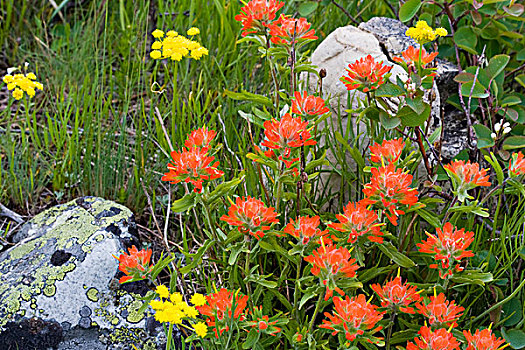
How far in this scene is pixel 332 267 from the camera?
1216 mm

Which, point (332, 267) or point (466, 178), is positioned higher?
point (466, 178)

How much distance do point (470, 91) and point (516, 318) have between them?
0.81 meters

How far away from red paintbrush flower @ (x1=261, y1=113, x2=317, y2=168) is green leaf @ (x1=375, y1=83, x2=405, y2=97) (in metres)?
0.29

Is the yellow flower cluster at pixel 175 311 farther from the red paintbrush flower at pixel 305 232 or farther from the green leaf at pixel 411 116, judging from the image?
the green leaf at pixel 411 116

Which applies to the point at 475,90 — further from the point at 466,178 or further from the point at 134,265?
the point at 134,265

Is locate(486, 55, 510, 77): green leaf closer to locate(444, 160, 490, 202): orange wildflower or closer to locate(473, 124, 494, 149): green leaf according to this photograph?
locate(473, 124, 494, 149): green leaf

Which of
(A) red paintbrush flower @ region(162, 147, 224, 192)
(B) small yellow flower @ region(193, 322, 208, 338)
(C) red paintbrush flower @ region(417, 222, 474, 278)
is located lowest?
(B) small yellow flower @ region(193, 322, 208, 338)

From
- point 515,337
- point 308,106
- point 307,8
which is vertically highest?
point 307,8

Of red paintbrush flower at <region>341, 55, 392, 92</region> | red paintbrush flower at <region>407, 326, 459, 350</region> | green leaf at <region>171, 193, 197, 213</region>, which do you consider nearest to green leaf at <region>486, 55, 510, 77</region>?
red paintbrush flower at <region>341, 55, 392, 92</region>

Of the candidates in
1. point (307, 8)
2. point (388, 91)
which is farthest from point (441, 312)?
point (307, 8)

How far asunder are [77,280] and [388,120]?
1087 millimetres

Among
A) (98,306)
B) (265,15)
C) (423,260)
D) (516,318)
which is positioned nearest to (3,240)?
(98,306)

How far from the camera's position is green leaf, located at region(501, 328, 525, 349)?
60.5 inches

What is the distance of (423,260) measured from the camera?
1628mm
